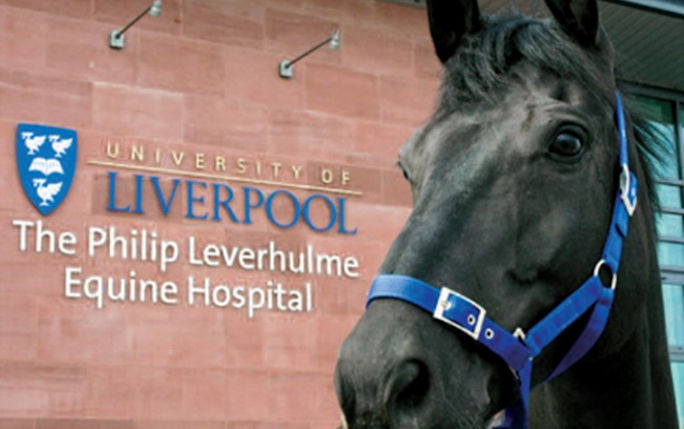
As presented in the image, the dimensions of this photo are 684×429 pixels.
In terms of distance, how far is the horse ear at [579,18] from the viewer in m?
3.32

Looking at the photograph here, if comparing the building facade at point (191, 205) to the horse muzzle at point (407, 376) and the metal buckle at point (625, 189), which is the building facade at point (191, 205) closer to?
the metal buckle at point (625, 189)

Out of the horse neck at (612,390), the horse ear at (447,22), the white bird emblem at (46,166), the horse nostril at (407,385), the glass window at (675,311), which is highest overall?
the horse ear at (447,22)

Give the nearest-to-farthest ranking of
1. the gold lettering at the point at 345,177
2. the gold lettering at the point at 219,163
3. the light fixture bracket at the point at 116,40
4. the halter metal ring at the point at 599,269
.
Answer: the halter metal ring at the point at 599,269 < the light fixture bracket at the point at 116,40 < the gold lettering at the point at 219,163 < the gold lettering at the point at 345,177

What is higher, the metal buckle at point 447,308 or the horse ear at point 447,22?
the horse ear at point 447,22

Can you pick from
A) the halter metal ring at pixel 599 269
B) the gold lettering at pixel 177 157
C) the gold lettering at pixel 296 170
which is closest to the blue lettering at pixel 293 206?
the gold lettering at pixel 296 170

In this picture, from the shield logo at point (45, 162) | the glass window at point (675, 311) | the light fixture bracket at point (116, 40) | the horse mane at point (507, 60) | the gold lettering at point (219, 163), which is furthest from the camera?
the glass window at point (675, 311)

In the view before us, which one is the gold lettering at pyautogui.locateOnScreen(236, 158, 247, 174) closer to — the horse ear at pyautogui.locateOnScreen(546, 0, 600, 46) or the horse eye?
the horse ear at pyautogui.locateOnScreen(546, 0, 600, 46)

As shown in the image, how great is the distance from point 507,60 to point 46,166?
32.8 ft

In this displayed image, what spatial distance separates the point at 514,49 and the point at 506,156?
406 mm

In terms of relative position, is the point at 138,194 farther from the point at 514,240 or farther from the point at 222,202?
the point at 514,240

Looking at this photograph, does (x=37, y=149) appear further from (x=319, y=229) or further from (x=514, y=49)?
(x=514, y=49)

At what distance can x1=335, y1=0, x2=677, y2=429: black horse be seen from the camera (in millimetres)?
2645

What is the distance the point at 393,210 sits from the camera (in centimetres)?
1480

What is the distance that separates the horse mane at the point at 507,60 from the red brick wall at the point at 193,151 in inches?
377
